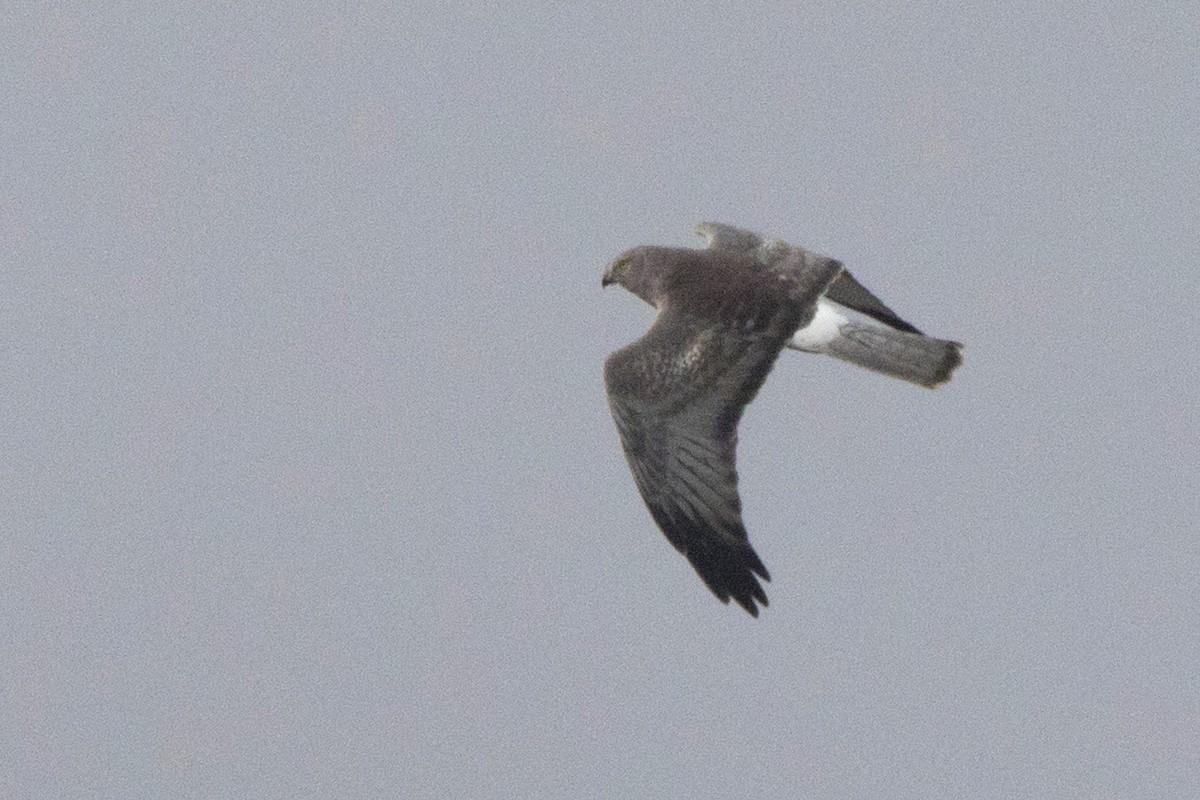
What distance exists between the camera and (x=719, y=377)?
14.8 m

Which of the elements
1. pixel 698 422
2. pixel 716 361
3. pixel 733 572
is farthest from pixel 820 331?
pixel 733 572

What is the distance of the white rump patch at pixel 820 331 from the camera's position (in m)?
15.6

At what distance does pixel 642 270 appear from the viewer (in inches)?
644

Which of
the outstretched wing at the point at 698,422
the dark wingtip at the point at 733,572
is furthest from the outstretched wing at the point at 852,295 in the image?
the dark wingtip at the point at 733,572

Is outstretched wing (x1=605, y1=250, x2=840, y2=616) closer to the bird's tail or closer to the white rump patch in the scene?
the white rump patch

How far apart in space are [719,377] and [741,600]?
1.58 m

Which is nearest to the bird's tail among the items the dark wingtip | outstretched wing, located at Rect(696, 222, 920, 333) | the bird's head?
outstretched wing, located at Rect(696, 222, 920, 333)

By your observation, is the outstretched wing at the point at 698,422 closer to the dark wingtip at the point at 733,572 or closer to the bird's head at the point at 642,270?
the dark wingtip at the point at 733,572

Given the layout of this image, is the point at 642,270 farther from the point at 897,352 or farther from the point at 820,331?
the point at 897,352

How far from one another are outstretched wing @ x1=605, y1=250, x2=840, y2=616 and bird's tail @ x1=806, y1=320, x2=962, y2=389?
1.80 feet

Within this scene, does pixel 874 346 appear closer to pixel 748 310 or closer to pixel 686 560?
pixel 748 310

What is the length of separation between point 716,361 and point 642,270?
171 centimetres

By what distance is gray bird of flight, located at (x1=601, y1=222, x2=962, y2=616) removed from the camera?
14219 mm

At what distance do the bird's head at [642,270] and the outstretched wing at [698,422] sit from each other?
737 millimetres
